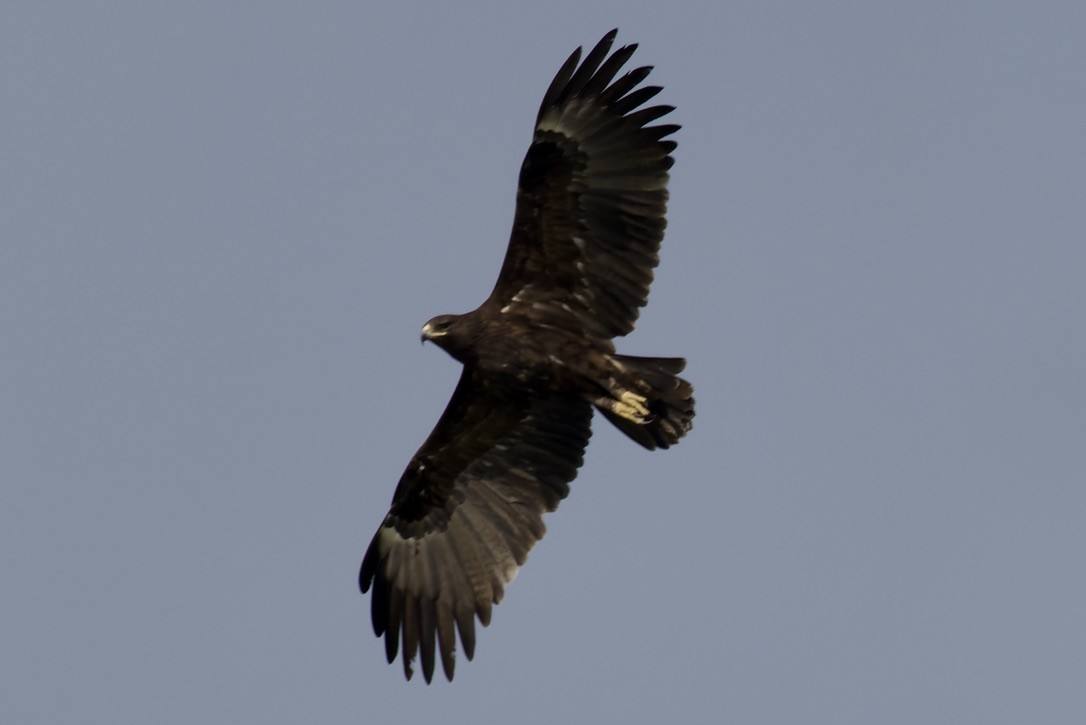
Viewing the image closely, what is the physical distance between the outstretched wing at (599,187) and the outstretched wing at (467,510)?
42.6 inches

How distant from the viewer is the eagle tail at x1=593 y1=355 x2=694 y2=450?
1652cm

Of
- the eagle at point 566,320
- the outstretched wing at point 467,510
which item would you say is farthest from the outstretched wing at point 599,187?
the outstretched wing at point 467,510

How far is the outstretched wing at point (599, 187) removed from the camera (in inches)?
651

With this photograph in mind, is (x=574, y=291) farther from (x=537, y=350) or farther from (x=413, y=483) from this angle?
(x=413, y=483)

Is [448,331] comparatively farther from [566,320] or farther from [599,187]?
[599,187]

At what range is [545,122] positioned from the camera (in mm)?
16609

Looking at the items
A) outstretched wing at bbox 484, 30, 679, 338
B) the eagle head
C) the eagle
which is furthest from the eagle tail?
the eagle head

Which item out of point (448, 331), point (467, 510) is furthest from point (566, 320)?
point (467, 510)

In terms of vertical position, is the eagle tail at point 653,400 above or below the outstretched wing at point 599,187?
below

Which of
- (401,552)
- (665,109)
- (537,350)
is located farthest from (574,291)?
(401,552)

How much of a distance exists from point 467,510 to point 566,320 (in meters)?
2.09

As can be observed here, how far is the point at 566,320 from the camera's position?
16781mm

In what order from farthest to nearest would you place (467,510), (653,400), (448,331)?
1. (467,510)
2. (448,331)
3. (653,400)

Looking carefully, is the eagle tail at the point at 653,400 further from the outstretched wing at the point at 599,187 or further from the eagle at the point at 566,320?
the outstretched wing at the point at 599,187
